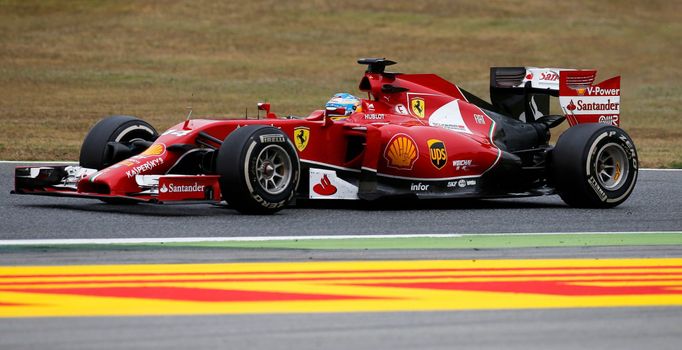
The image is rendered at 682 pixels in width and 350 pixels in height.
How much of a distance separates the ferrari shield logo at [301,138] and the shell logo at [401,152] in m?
0.71

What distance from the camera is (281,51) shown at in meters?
40.7

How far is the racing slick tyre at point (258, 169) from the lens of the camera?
1056cm

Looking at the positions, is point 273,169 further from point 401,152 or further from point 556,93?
point 556,93

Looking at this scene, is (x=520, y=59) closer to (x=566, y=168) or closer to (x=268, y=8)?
(x=268, y=8)

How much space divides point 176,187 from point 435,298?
12.3 feet

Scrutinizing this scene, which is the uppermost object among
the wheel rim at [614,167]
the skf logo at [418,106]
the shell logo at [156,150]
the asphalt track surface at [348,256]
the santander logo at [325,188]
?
the skf logo at [418,106]

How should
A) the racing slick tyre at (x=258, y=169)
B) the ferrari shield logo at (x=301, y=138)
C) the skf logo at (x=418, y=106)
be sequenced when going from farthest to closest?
the skf logo at (x=418, y=106), the ferrari shield logo at (x=301, y=138), the racing slick tyre at (x=258, y=169)

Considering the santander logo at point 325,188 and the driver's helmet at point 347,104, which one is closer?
the santander logo at point 325,188

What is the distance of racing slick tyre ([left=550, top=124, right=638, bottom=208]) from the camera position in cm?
1196

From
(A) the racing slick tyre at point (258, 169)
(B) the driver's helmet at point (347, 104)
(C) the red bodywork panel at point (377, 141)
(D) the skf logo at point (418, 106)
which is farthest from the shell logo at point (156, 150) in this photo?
(D) the skf logo at point (418, 106)

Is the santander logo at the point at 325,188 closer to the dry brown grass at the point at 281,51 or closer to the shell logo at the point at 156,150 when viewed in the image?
the shell logo at the point at 156,150

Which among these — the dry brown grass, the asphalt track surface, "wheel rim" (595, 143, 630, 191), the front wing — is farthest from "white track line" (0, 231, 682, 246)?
the dry brown grass

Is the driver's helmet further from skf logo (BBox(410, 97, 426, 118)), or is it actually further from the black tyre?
the black tyre

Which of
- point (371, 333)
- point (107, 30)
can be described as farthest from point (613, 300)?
point (107, 30)
